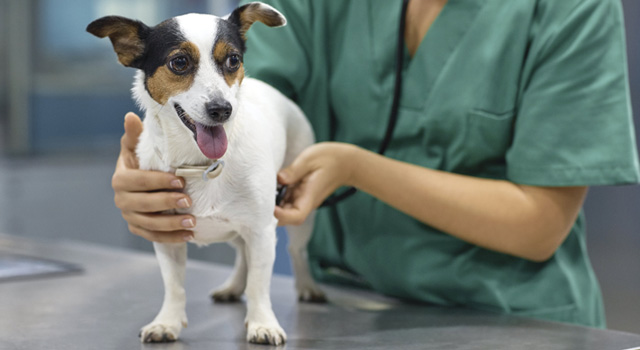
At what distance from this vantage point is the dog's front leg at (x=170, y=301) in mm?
1000

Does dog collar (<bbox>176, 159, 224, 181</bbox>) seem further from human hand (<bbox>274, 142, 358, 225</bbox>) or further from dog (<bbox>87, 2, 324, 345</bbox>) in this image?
human hand (<bbox>274, 142, 358, 225</bbox>)

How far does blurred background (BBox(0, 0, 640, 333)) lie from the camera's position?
3211mm

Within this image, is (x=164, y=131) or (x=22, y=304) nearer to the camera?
(x=164, y=131)

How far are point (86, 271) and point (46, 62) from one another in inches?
86.1

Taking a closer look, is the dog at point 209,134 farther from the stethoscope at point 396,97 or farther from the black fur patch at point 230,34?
the stethoscope at point 396,97

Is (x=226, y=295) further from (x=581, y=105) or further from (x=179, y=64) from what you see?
(x=581, y=105)

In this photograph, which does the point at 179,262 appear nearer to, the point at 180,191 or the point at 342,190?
the point at 180,191

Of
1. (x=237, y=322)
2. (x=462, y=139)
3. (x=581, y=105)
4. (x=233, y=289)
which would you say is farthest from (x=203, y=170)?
(x=581, y=105)

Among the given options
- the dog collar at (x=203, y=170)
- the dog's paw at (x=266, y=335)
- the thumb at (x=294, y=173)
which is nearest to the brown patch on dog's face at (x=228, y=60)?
the dog collar at (x=203, y=170)

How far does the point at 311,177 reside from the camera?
1145 millimetres

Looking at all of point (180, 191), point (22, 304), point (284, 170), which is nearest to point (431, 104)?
point (284, 170)

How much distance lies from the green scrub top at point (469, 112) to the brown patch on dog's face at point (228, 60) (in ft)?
1.33

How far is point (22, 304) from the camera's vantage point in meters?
1.25

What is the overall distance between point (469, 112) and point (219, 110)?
21.9 inches
